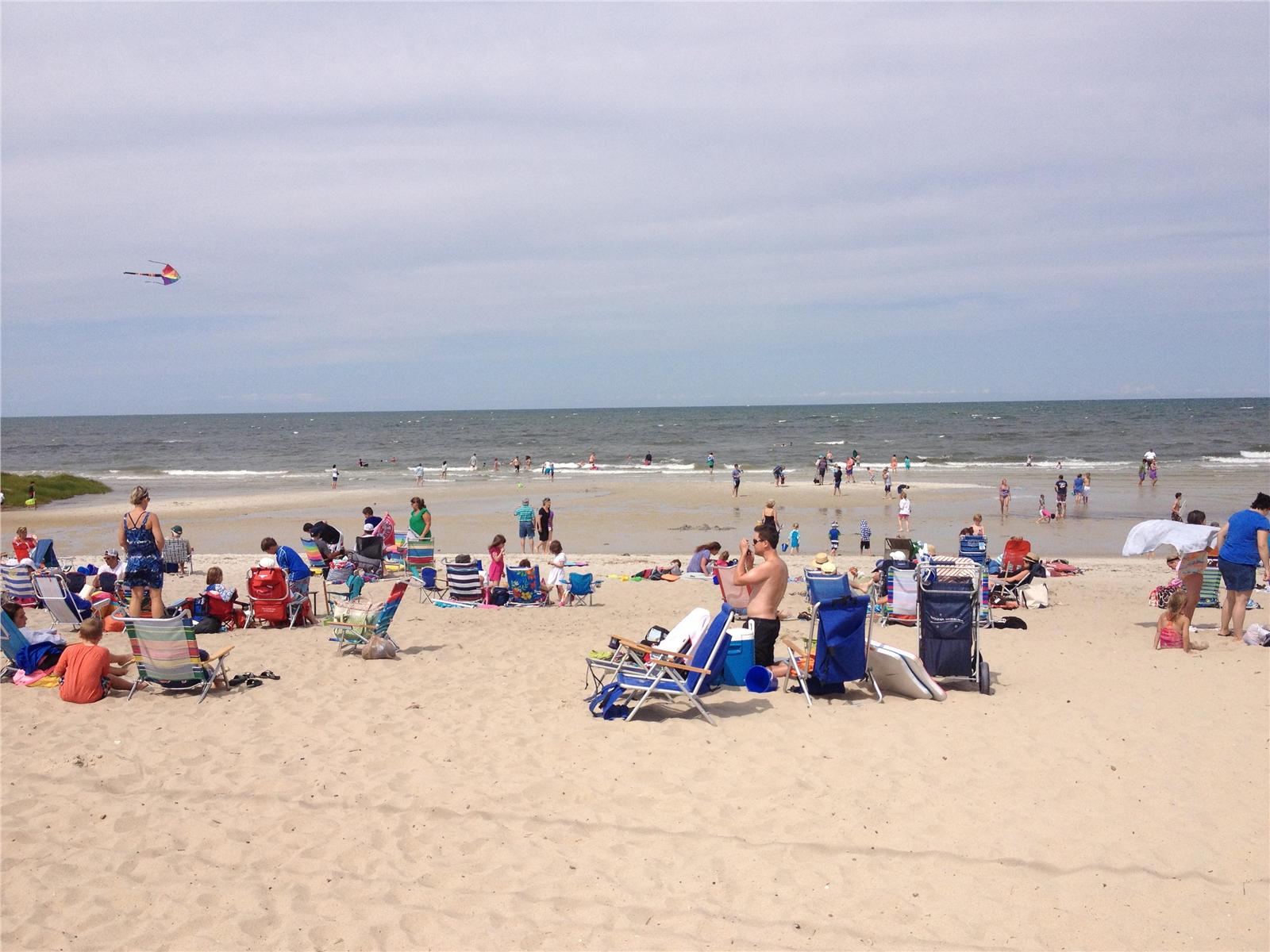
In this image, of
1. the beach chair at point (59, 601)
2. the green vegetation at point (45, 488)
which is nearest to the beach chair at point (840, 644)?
the beach chair at point (59, 601)

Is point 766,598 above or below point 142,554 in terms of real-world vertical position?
below

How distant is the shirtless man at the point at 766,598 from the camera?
7.03m

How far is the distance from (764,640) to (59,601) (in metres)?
→ 7.11

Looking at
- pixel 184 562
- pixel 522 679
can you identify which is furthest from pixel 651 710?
pixel 184 562

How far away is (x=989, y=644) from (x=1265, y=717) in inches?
103

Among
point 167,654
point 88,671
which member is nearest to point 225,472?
point 88,671

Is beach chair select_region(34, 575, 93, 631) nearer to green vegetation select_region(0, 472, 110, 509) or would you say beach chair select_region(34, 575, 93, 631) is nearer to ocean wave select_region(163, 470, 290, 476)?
green vegetation select_region(0, 472, 110, 509)

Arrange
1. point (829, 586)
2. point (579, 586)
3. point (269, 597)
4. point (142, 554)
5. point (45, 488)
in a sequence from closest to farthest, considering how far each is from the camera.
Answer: point (829, 586) < point (142, 554) < point (269, 597) < point (579, 586) < point (45, 488)

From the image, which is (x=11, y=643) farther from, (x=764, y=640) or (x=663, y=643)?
(x=764, y=640)

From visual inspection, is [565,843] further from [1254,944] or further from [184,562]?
[184,562]

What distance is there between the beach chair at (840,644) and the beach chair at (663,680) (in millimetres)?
698

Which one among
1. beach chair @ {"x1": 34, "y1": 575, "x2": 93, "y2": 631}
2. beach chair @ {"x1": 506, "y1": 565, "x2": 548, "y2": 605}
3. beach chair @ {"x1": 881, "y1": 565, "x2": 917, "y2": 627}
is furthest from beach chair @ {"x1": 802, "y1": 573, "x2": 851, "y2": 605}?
beach chair @ {"x1": 34, "y1": 575, "x2": 93, "y2": 631}

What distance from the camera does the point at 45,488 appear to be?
101ft

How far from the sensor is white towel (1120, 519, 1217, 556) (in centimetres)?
865
